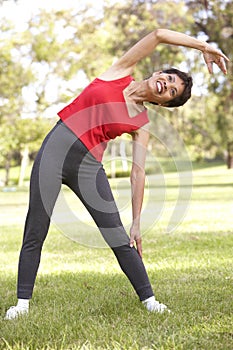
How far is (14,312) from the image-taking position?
353 centimetres

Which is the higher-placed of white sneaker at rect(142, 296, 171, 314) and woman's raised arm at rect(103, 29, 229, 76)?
woman's raised arm at rect(103, 29, 229, 76)

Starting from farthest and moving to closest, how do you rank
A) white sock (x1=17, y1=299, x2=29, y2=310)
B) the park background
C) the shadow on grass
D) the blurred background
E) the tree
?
the blurred background < the tree < white sock (x1=17, y1=299, x2=29, y2=310) < the park background < the shadow on grass

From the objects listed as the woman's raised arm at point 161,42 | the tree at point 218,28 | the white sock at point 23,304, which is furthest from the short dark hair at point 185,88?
the tree at point 218,28

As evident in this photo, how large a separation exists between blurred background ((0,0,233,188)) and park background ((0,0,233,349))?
0.04 metres

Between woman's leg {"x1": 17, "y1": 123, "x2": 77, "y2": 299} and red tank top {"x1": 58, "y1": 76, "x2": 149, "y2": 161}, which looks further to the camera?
woman's leg {"x1": 17, "y1": 123, "x2": 77, "y2": 299}

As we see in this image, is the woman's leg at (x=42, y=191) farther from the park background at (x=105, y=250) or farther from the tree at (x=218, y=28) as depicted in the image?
the tree at (x=218, y=28)

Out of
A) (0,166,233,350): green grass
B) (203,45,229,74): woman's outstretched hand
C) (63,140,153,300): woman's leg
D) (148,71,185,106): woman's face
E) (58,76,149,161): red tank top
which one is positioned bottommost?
(0,166,233,350): green grass

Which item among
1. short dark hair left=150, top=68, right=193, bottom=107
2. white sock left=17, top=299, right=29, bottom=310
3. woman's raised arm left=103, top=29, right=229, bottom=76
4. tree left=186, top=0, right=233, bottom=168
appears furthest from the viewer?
tree left=186, top=0, right=233, bottom=168

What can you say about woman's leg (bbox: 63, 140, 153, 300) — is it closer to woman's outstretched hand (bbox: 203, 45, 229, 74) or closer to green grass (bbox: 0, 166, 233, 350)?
green grass (bbox: 0, 166, 233, 350)

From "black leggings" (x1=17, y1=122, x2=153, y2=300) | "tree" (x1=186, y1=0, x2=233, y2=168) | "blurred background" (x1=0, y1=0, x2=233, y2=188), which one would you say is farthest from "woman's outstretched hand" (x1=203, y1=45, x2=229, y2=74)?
"tree" (x1=186, y1=0, x2=233, y2=168)

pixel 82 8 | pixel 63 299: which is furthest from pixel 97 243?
pixel 82 8

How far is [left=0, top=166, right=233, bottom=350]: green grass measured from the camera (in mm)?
2990

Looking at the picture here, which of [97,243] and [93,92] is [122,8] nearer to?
[97,243]

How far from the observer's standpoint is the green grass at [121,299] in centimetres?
299
